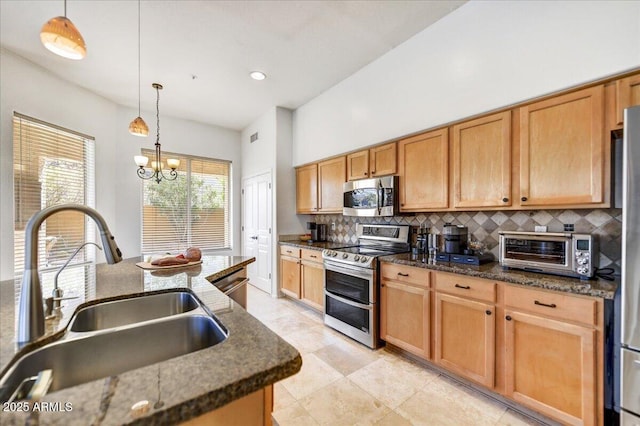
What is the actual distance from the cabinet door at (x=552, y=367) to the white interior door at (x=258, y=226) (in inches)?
135

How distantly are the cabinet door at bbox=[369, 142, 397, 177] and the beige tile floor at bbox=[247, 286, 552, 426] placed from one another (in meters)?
1.85

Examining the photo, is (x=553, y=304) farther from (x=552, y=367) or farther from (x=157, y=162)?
(x=157, y=162)

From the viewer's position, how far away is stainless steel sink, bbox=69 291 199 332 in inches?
49.3

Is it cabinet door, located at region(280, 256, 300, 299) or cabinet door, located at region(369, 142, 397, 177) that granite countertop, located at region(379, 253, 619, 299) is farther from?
cabinet door, located at region(280, 256, 300, 299)

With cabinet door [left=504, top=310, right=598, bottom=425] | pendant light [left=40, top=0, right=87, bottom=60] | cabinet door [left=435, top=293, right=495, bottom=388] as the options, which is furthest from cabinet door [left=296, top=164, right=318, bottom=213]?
pendant light [left=40, top=0, right=87, bottom=60]

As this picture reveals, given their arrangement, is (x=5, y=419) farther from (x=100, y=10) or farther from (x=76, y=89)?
(x=76, y=89)

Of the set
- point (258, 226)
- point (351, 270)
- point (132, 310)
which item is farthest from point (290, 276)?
point (132, 310)

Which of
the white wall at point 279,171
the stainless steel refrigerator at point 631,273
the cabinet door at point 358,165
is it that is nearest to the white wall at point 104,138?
the white wall at point 279,171

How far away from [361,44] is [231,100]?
2.20m

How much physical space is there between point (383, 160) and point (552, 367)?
2.17 meters

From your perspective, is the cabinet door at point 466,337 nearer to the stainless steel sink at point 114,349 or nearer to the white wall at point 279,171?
the stainless steel sink at point 114,349

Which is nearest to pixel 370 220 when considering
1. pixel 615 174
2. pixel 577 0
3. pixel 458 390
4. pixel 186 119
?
pixel 458 390

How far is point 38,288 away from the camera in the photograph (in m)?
0.81

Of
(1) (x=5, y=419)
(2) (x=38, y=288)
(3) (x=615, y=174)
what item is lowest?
(1) (x=5, y=419)
